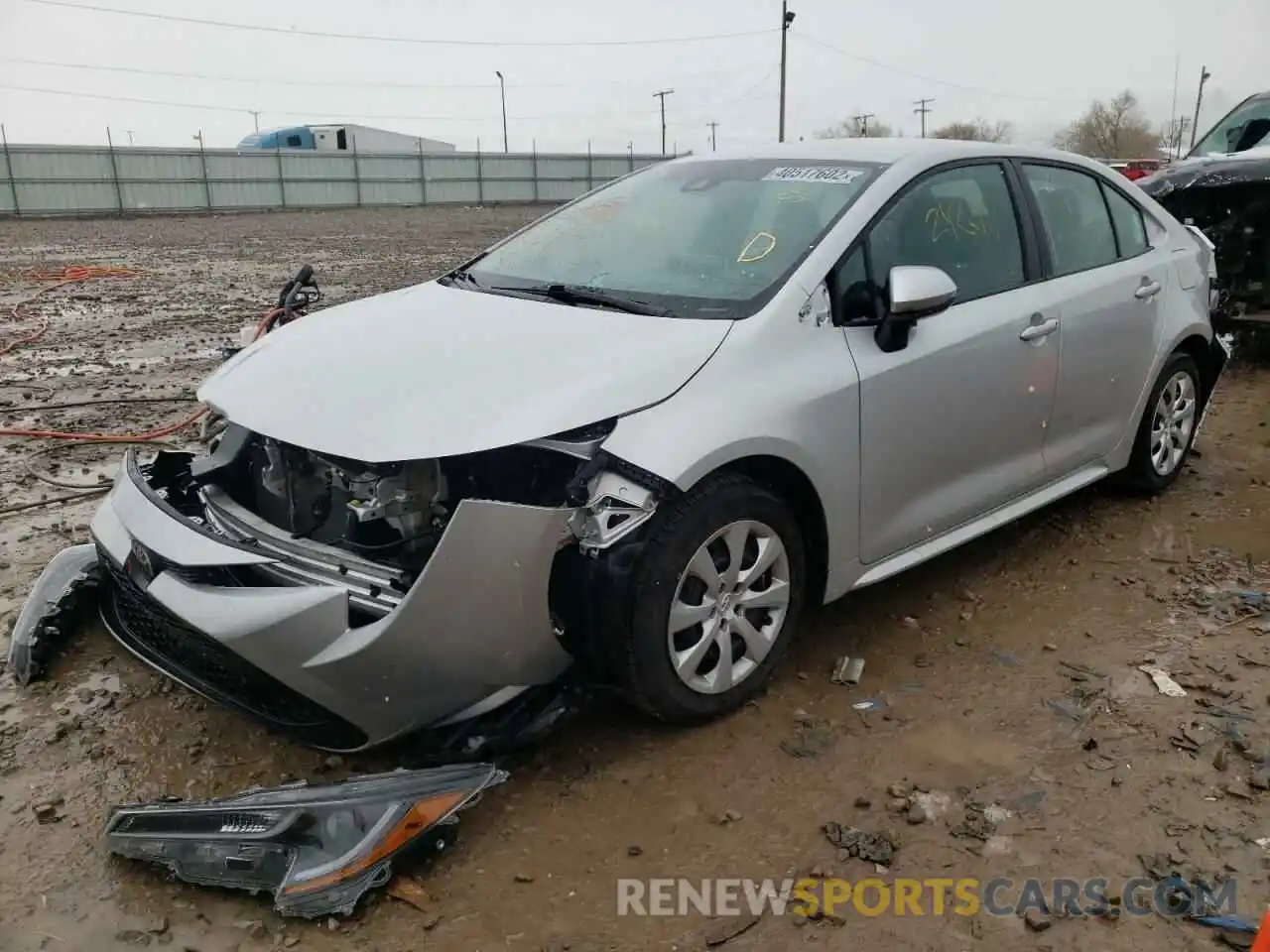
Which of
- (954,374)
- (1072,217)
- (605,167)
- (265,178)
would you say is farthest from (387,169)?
(954,374)

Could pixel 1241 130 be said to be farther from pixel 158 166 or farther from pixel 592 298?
pixel 158 166

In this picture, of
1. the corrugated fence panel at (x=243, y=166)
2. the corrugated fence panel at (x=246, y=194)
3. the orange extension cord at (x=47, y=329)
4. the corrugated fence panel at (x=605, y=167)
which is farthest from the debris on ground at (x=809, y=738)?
the corrugated fence panel at (x=605, y=167)

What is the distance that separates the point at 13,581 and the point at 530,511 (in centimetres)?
276

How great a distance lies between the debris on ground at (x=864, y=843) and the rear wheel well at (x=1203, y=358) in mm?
3199

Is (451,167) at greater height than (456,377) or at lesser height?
greater

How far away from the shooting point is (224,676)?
2771mm

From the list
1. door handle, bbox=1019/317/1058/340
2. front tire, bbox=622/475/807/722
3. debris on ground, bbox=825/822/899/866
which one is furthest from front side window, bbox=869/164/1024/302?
debris on ground, bbox=825/822/899/866

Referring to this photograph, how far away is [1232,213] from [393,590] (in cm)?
723

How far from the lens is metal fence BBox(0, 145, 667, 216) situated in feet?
108

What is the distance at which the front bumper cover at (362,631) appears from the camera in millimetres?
2543

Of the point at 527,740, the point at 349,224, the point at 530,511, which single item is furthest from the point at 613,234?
the point at 349,224

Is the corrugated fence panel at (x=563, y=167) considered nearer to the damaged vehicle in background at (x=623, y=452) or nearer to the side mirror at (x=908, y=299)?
the damaged vehicle in background at (x=623, y=452)

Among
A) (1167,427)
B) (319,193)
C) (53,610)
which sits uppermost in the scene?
(319,193)

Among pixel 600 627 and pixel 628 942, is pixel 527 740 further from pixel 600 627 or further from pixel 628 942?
pixel 628 942
